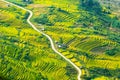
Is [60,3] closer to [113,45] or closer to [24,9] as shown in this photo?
[24,9]

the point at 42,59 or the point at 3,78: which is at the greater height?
the point at 3,78

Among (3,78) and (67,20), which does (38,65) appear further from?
(3,78)

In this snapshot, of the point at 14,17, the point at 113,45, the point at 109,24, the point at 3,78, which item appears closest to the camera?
the point at 3,78

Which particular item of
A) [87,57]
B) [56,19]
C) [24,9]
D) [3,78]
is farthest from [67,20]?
[3,78]

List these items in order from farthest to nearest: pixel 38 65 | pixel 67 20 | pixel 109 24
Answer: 1. pixel 109 24
2. pixel 67 20
3. pixel 38 65

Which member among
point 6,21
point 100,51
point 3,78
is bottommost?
point 100,51

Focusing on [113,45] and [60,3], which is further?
[60,3]
